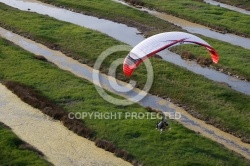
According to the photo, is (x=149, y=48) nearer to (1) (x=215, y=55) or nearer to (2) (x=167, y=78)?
(1) (x=215, y=55)

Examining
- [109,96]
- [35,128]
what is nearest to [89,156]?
[35,128]

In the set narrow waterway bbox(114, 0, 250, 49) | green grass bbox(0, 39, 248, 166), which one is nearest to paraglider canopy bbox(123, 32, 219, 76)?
green grass bbox(0, 39, 248, 166)

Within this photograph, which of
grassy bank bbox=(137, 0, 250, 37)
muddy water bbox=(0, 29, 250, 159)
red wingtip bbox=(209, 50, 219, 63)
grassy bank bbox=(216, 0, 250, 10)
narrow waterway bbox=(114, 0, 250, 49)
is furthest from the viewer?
grassy bank bbox=(216, 0, 250, 10)

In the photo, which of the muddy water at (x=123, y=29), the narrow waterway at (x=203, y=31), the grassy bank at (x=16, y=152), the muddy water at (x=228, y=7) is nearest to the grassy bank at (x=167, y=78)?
the muddy water at (x=123, y=29)

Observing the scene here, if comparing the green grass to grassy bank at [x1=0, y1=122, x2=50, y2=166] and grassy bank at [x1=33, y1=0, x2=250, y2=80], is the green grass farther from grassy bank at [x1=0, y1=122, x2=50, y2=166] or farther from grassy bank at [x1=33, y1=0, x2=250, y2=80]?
grassy bank at [x1=33, y1=0, x2=250, y2=80]

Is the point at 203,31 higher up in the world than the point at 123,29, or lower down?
higher up

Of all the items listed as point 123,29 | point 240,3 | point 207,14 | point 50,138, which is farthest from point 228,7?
point 50,138
